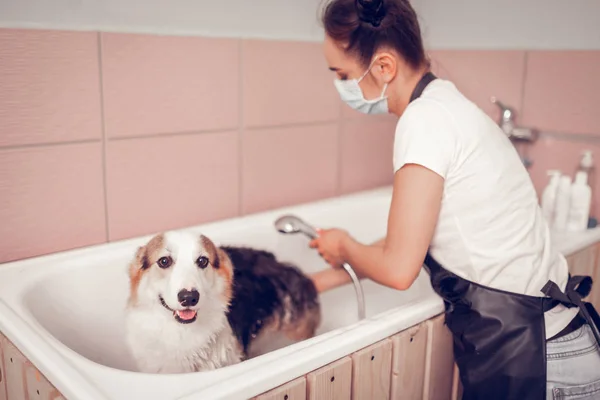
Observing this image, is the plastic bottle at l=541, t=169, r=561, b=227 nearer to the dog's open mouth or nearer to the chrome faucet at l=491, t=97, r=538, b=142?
the chrome faucet at l=491, t=97, r=538, b=142

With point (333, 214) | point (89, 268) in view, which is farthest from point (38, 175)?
point (333, 214)

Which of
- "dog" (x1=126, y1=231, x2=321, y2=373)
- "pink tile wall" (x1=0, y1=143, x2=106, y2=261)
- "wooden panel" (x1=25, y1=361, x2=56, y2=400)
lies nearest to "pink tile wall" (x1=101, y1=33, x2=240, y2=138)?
"pink tile wall" (x1=0, y1=143, x2=106, y2=261)

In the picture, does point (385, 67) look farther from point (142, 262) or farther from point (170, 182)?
point (170, 182)

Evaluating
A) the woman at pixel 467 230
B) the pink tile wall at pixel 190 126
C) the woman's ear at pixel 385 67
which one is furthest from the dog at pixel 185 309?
the woman's ear at pixel 385 67

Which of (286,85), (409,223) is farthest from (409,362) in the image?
(286,85)

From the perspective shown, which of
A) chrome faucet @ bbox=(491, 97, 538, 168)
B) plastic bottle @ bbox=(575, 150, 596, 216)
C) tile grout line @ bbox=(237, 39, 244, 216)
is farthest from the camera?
chrome faucet @ bbox=(491, 97, 538, 168)

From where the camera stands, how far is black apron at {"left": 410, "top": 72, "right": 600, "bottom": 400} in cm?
132

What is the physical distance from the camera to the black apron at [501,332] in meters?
1.32

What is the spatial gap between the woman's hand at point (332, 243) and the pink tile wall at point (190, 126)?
56 cm

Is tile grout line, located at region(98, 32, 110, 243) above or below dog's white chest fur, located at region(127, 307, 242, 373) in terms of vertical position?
above

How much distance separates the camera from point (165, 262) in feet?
4.26

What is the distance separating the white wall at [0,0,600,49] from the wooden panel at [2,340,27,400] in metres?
0.81

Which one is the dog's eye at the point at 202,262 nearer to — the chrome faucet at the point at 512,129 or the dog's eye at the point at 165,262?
the dog's eye at the point at 165,262

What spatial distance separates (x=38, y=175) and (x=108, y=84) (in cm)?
33
